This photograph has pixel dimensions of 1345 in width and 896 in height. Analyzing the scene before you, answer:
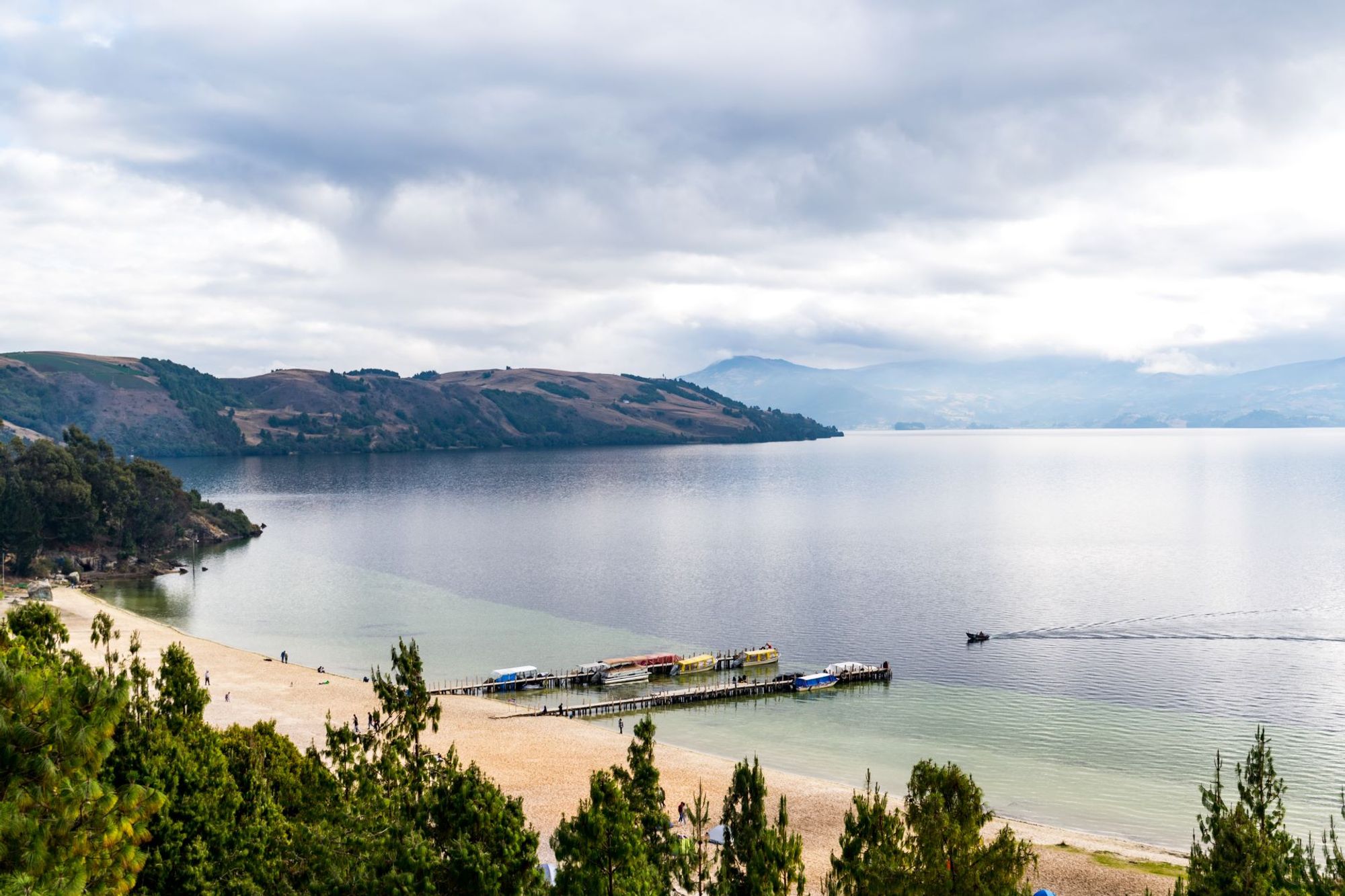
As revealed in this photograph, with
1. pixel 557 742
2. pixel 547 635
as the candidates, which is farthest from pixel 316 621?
pixel 557 742

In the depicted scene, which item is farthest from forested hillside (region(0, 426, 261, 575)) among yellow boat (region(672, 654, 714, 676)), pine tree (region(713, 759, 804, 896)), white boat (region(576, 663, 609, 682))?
pine tree (region(713, 759, 804, 896))

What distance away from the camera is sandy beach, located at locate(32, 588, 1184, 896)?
147ft

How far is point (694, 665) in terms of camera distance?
8556 centimetres

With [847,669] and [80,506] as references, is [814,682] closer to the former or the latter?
[847,669]

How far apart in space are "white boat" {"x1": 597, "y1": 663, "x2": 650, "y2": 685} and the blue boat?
1271 centimetres

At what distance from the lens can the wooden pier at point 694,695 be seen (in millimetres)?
74812

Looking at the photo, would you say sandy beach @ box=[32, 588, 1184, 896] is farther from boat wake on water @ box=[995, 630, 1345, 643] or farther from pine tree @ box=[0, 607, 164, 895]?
boat wake on water @ box=[995, 630, 1345, 643]

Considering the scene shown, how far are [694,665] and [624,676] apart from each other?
6.61 meters

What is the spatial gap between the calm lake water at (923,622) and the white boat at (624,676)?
5.14m

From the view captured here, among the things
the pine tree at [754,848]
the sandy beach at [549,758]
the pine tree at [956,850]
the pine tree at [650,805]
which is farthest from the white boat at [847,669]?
the pine tree at [754,848]

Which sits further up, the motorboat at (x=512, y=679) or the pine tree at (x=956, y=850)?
the pine tree at (x=956, y=850)

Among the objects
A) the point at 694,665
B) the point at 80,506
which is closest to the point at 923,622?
the point at 694,665

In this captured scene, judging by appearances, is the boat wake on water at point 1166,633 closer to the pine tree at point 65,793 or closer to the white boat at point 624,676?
the white boat at point 624,676

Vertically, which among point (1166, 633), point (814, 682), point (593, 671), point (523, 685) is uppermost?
point (1166, 633)
